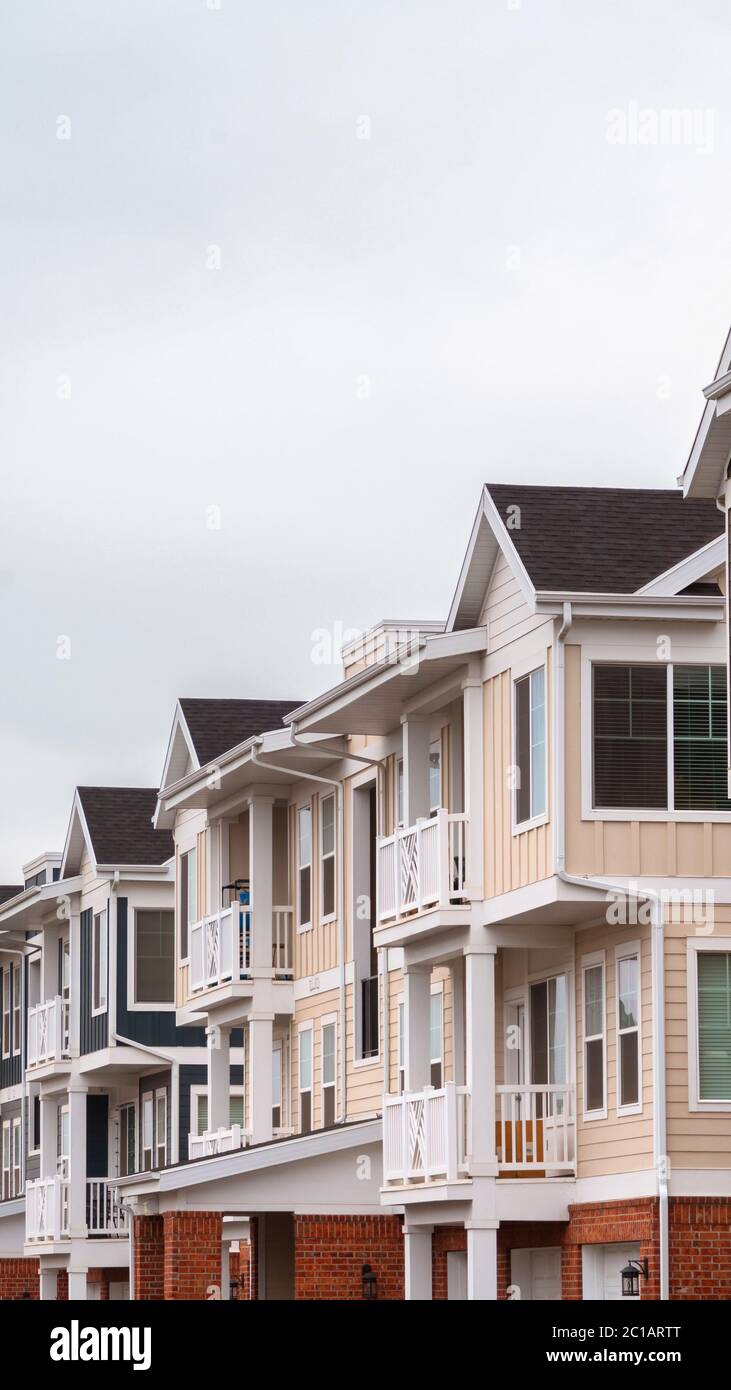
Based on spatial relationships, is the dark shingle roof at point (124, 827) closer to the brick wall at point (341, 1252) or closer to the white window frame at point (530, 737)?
the brick wall at point (341, 1252)

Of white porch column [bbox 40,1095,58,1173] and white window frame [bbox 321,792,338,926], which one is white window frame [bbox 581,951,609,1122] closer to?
white window frame [bbox 321,792,338,926]

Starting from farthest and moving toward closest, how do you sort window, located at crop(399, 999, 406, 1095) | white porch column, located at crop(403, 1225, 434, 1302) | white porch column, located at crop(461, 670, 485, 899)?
window, located at crop(399, 999, 406, 1095) < white porch column, located at crop(403, 1225, 434, 1302) < white porch column, located at crop(461, 670, 485, 899)

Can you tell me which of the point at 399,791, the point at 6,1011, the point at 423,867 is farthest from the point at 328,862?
the point at 6,1011

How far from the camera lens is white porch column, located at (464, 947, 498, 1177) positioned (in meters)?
26.2

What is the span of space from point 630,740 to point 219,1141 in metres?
13.3

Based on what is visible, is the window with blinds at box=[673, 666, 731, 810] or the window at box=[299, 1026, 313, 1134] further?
the window at box=[299, 1026, 313, 1134]

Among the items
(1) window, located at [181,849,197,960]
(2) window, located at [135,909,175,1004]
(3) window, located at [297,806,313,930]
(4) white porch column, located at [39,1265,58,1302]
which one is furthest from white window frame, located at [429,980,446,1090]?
(4) white porch column, located at [39,1265,58,1302]

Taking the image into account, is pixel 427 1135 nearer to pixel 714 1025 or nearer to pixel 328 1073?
pixel 714 1025

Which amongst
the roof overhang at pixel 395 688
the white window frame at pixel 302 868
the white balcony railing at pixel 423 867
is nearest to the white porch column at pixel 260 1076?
the white window frame at pixel 302 868

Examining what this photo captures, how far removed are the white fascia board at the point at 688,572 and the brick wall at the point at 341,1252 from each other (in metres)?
9.57

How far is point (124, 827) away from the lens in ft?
156

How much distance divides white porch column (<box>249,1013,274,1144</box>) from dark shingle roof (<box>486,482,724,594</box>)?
11.1 m

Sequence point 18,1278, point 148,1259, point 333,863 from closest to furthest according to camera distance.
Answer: point 148,1259 → point 333,863 → point 18,1278
